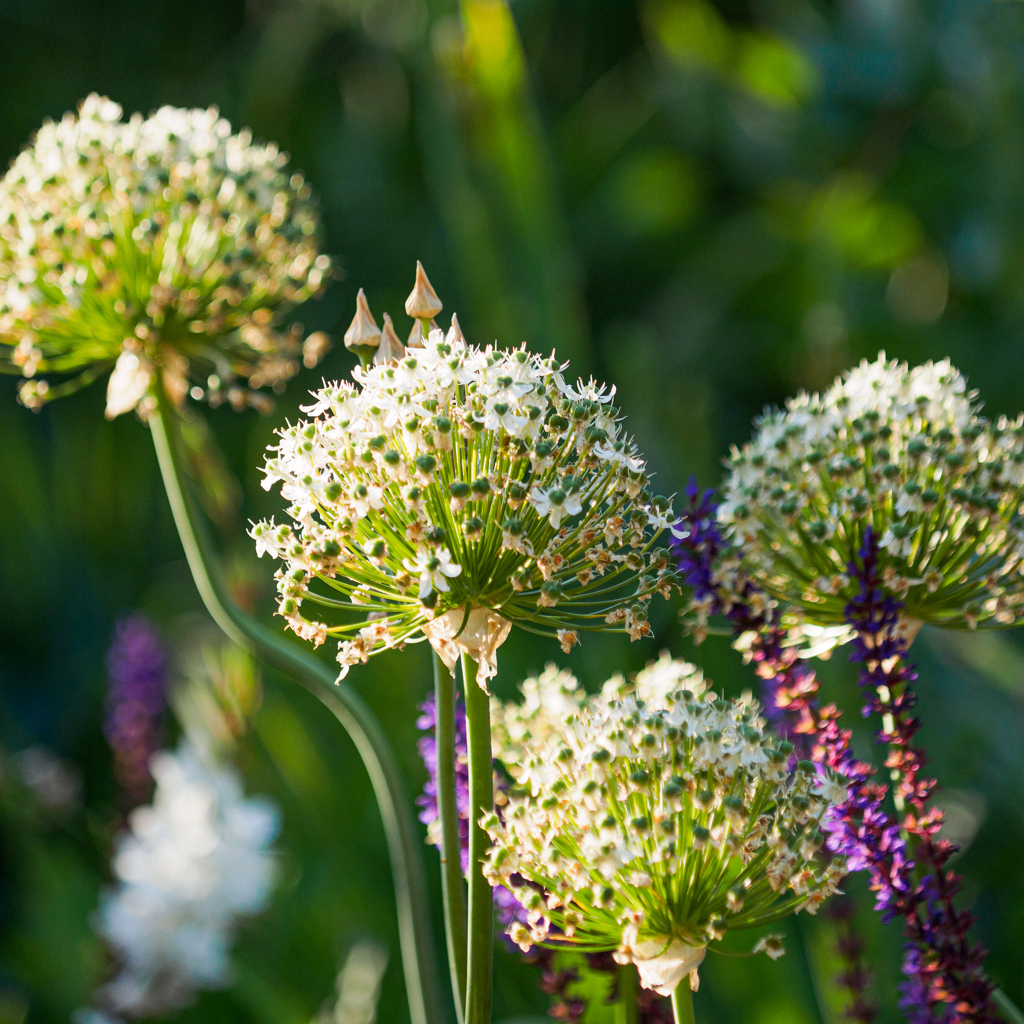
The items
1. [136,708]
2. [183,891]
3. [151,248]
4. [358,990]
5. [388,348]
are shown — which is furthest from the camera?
[183,891]

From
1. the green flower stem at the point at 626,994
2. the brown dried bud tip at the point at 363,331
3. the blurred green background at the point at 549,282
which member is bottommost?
the green flower stem at the point at 626,994

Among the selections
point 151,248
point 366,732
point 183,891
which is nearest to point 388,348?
point 366,732

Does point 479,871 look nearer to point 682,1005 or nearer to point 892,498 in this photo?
point 682,1005

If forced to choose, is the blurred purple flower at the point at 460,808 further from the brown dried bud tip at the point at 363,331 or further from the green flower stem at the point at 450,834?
the brown dried bud tip at the point at 363,331

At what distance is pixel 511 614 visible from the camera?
2.26 ft

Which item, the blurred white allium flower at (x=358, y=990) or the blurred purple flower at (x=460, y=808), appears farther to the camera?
the blurred white allium flower at (x=358, y=990)

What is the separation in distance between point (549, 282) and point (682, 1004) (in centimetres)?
219

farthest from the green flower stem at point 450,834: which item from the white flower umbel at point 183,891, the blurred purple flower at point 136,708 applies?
the white flower umbel at point 183,891

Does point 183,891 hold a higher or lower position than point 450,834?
higher

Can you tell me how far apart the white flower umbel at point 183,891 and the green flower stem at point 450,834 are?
4.04 feet

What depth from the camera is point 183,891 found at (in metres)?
1.79

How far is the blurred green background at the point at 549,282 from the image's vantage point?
6.39 ft

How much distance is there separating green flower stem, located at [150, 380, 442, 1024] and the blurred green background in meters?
0.49

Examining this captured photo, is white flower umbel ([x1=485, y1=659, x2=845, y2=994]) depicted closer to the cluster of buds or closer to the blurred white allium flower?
the cluster of buds
